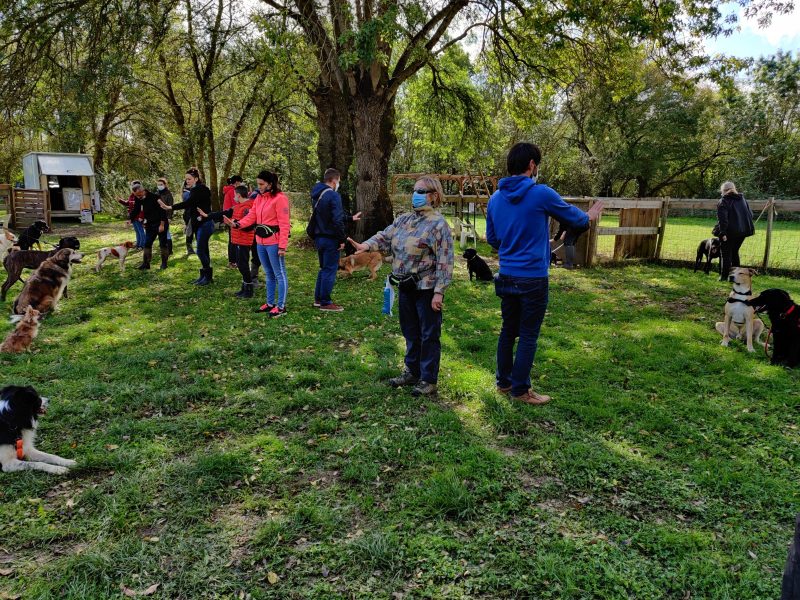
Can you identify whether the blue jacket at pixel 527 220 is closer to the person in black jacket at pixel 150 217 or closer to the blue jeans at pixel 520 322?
the blue jeans at pixel 520 322

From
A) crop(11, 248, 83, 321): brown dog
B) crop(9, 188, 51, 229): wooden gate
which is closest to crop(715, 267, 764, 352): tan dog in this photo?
crop(11, 248, 83, 321): brown dog

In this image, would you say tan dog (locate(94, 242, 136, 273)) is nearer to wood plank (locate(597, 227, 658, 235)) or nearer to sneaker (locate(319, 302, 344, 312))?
sneaker (locate(319, 302, 344, 312))

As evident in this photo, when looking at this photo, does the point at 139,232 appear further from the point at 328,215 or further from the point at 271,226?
the point at 328,215

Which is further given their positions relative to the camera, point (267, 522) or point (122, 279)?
point (122, 279)

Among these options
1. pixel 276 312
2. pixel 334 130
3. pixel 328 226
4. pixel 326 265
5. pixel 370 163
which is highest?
pixel 334 130

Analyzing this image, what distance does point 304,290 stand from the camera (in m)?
10.0

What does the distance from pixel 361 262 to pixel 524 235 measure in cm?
724

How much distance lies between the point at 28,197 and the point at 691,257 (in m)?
21.3

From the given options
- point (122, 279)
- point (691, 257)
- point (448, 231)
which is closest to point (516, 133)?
point (691, 257)

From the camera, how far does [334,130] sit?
15.1 m

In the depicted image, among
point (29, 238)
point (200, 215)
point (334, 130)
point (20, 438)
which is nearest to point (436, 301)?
point (20, 438)

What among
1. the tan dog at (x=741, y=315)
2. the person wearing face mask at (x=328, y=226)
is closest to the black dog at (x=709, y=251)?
the tan dog at (x=741, y=315)

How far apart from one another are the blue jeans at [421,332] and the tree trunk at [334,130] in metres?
11.0

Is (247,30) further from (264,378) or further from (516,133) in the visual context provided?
(516,133)
